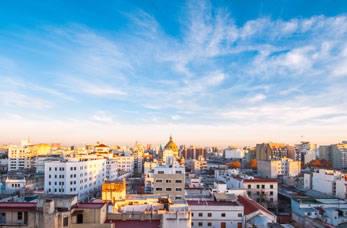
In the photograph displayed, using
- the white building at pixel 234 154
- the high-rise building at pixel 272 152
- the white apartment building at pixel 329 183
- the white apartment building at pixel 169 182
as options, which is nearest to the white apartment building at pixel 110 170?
the white apartment building at pixel 169 182

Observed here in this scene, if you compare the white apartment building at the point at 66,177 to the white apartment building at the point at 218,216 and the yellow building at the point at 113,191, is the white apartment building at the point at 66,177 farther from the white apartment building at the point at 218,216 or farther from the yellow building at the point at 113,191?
the white apartment building at the point at 218,216

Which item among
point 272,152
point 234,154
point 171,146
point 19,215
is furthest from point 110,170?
point 234,154

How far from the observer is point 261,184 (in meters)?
38.3

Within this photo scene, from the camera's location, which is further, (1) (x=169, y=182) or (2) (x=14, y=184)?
(2) (x=14, y=184)

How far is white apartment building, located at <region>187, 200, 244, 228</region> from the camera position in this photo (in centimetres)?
2447

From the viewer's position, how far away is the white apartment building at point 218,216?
80.3 ft

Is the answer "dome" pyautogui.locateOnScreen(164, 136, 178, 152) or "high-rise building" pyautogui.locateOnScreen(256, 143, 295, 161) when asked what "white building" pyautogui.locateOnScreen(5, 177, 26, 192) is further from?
"high-rise building" pyautogui.locateOnScreen(256, 143, 295, 161)

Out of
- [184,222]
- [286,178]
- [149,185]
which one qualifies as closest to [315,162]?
[286,178]

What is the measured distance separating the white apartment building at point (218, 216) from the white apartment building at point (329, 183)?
17.5 meters

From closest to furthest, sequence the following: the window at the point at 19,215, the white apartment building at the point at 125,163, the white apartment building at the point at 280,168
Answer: the window at the point at 19,215 → the white apartment building at the point at 280,168 → the white apartment building at the point at 125,163

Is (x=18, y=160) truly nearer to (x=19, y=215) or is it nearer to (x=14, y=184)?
(x=14, y=184)

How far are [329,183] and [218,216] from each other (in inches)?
788

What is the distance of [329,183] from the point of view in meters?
38.9

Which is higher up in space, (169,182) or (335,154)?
(335,154)
